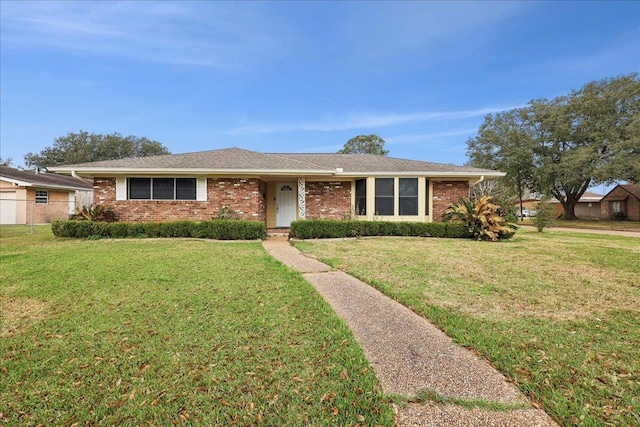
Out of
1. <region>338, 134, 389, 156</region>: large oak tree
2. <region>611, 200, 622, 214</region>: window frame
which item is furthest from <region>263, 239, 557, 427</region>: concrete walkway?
<region>338, 134, 389, 156</region>: large oak tree

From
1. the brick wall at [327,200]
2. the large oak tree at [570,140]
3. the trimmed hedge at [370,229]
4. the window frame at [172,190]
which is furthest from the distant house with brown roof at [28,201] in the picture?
the large oak tree at [570,140]

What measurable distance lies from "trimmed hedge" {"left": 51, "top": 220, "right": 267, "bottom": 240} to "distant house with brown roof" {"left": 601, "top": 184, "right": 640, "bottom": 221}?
1424 inches

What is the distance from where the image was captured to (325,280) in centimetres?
559

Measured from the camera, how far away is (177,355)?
9.47 feet

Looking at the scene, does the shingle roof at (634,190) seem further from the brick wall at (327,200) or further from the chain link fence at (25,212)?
the chain link fence at (25,212)

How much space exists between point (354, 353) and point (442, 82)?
62.3 feet

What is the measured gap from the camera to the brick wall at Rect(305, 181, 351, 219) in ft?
46.1

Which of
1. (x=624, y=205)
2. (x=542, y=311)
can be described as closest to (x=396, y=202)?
(x=542, y=311)

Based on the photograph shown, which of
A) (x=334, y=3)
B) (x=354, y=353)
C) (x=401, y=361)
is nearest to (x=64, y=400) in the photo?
(x=354, y=353)

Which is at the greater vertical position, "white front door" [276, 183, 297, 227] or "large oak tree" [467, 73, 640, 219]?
"large oak tree" [467, 73, 640, 219]

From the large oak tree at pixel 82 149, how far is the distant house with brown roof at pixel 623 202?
58.6 metres

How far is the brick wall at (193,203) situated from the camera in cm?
1245

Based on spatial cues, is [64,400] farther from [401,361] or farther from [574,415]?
[574,415]

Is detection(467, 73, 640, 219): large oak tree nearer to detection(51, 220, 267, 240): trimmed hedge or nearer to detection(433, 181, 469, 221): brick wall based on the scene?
detection(433, 181, 469, 221): brick wall
